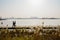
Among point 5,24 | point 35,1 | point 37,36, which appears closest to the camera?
point 37,36

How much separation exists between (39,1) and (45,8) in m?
0.22

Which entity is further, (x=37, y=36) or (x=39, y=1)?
(x=39, y=1)

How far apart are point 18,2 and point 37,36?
3.04 feet

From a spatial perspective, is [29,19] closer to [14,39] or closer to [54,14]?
[54,14]

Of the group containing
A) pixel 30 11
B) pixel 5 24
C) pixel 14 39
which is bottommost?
pixel 14 39

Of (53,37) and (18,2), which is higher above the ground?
(18,2)

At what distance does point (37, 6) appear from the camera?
127 inches

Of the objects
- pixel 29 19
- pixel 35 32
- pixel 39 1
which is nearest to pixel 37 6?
pixel 39 1

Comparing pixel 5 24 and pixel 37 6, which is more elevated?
pixel 37 6

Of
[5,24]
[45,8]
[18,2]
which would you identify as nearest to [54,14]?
[45,8]

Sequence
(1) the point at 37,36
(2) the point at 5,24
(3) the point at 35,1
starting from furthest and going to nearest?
(2) the point at 5,24 → (3) the point at 35,1 → (1) the point at 37,36

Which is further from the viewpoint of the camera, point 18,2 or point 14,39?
point 18,2

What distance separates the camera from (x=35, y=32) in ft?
8.68

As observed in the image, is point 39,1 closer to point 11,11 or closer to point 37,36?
point 11,11
